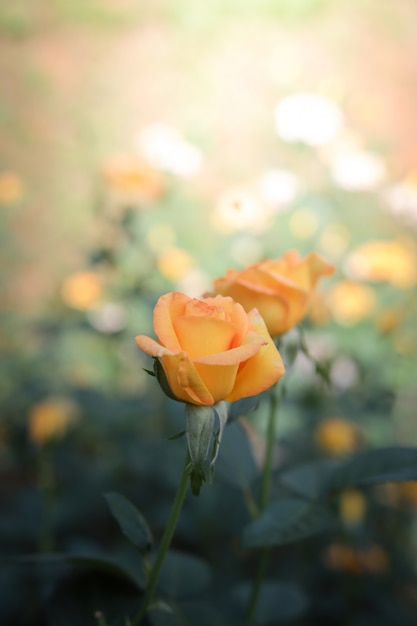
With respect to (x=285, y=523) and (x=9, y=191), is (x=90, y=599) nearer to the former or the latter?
(x=285, y=523)

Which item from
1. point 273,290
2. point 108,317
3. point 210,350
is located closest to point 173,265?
point 108,317

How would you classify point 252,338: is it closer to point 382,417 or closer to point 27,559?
point 27,559

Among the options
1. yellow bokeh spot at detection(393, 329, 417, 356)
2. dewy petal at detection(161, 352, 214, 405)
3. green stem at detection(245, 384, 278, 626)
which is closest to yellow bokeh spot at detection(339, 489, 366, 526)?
yellow bokeh spot at detection(393, 329, 417, 356)

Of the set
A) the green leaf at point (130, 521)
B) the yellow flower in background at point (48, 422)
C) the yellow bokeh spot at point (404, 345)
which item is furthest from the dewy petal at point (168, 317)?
the yellow bokeh spot at point (404, 345)

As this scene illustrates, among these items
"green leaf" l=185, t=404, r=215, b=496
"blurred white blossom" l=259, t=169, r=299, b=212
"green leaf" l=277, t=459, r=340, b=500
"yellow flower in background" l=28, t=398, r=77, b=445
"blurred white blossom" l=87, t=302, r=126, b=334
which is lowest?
"yellow flower in background" l=28, t=398, r=77, b=445

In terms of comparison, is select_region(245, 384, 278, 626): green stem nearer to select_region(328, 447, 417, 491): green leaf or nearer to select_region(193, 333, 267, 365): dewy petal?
select_region(328, 447, 417, 491): green leaf

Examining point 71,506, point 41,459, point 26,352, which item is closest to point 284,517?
point 71,506

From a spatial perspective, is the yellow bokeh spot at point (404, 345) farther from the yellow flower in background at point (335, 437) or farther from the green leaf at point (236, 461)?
the green leaf at point (236, 461)
